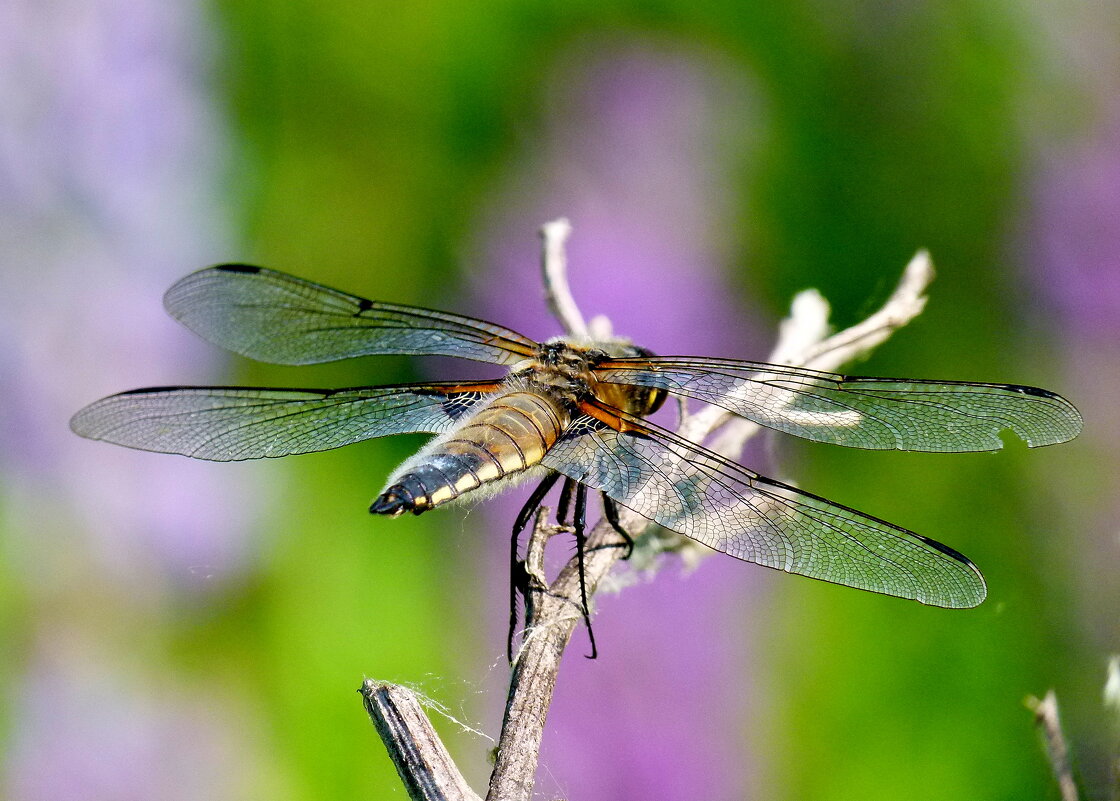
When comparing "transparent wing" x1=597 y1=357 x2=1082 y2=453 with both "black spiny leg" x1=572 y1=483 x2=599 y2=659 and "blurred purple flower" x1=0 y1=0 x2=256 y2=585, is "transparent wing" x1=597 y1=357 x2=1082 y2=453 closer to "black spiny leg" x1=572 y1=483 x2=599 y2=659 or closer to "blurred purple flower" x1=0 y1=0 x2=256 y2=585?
"black spiny leg" x1=572 y1=483 x2=599 y2=659

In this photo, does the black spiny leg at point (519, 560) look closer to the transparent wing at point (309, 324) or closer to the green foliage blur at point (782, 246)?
the transparent wing at point (309, 324)

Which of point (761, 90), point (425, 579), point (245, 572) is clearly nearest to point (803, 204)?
point (761, 90)

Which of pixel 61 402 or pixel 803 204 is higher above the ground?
pixel 803 204

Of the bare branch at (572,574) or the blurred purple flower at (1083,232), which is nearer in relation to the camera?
the bare branch at (572,574)

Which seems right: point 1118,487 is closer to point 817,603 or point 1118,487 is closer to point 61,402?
point 817,603

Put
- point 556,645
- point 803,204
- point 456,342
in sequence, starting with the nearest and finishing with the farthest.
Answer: point 556,645, point 456,342, point 803,204

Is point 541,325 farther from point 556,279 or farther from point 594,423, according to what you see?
point 594,423

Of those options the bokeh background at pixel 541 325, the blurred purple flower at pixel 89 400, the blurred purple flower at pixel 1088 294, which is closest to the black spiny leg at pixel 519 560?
the bokeh background at pixel 541 325

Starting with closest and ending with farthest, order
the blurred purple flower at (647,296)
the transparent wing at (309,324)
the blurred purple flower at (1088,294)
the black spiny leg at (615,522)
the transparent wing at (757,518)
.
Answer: the transparent wing at (757,518) < the black spiny leg at (615,522) < the transparent wing at (309,324) < the blurred purple flower at (647,296) < the blurred purple flower at (1088,294)
